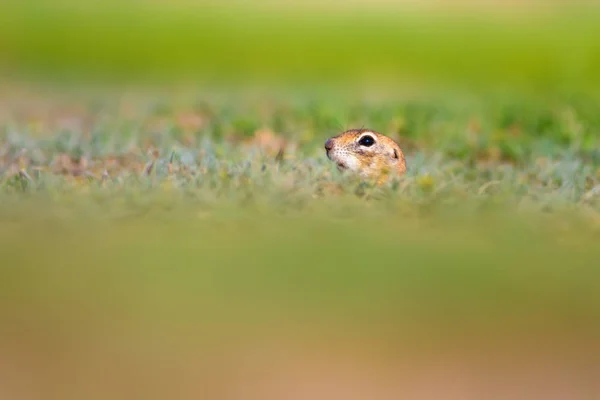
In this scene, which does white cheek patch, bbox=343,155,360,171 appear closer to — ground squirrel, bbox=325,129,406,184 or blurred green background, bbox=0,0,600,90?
ground squirrel, bbox=325,129,406,184

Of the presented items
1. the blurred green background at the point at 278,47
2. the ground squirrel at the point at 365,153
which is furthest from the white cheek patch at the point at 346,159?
the blurred green background at the point at 278,47

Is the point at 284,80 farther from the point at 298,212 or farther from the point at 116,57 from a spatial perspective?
the point at 298,212

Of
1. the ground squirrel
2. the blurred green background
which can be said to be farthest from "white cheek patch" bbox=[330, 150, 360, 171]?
the blurred green background

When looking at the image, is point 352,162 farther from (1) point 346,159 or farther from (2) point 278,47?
(2) point 278,47

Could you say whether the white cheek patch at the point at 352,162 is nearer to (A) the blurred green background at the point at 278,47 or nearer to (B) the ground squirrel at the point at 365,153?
(B) the ground squirrel at the point at 365,153

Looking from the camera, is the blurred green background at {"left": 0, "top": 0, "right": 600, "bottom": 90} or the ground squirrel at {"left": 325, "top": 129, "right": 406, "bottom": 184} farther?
the blurred green background at {"left": 0, "top": 0, "right": 600, "bottom": 90}

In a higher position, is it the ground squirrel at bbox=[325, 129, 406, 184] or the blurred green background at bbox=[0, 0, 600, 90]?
the blurred green background at bbox=[0, 0, 600, 90]

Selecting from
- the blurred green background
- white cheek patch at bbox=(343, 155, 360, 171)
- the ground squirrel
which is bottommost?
white cheek patch at bbox=(343, 155, 360, 171)

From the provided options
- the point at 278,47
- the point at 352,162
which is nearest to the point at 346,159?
the point at 352,162

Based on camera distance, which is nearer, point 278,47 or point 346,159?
point 346,159
